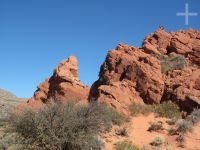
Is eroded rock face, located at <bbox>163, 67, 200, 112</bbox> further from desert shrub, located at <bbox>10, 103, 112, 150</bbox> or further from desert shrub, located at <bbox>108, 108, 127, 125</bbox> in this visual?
desert shrub, located at <bbox>10, 103, 112, 150</bbox>

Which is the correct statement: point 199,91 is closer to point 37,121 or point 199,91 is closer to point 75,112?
point 75,112

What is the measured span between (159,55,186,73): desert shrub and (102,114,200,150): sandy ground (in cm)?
570

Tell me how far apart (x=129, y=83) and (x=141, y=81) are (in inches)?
35.3

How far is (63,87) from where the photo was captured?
104ft

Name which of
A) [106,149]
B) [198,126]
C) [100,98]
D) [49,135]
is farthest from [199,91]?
[49,135]

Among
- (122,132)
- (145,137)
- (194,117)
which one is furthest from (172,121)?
(122,132)

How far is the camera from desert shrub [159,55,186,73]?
31.6 meters

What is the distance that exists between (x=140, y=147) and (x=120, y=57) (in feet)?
35.4

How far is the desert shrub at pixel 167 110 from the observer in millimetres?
27750

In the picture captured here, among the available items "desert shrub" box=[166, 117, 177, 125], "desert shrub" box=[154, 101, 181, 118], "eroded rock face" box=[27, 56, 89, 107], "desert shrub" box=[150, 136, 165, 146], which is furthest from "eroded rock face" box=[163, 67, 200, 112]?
"eroded rock face" box=[27, 56, 89, 107]

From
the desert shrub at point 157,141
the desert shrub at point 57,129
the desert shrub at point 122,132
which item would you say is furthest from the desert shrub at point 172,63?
the desert shrub at point 57,129

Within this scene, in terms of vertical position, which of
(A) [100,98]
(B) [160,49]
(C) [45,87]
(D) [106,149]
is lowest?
(D) [106,149]

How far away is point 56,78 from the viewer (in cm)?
3328

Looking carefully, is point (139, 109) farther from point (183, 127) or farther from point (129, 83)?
point (183, 127)
